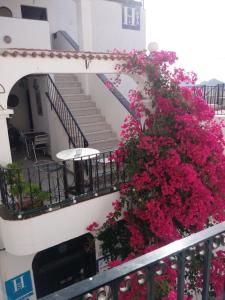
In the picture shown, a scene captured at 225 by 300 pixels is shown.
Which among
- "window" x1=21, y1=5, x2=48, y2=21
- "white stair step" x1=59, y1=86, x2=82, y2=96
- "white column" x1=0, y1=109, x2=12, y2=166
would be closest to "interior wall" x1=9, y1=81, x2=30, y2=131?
"white stair step" x1=59, y1=86, x2=82, y2=96

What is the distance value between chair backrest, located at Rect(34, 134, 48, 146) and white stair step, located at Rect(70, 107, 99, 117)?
4.40 ft

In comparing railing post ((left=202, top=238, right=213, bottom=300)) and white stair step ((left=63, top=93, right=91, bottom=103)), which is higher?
white stair step ((left=63, top=93, right=91, bottom=103))

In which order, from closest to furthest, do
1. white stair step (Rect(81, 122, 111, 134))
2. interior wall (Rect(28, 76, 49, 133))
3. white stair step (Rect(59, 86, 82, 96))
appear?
white stair step (Rect(81, 122, 111, 134))
interior wall (Rect(28, 76, 49, 133))
white stair step (Rect(59, 86, 82, 96))

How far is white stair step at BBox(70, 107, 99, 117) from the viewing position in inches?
346

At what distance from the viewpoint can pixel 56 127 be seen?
27.5ft

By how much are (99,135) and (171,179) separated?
14.4 feet

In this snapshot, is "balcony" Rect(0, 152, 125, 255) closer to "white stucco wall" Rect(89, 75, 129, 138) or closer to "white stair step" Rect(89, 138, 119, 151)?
"white stair step" Rect(89, 138, 119, 151)

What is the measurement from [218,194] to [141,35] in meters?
9.25

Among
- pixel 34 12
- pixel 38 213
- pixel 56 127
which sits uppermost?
pixel 34 12

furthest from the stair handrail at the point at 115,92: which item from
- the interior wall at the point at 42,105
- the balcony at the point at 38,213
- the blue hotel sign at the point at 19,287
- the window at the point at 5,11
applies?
the blue hotel sign at the point at 19,287

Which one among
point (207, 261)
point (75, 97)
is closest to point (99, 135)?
point (75, 97)

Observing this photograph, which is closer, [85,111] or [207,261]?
[207,261]

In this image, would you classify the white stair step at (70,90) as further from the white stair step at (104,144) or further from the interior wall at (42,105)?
the white stair step at (104,144)

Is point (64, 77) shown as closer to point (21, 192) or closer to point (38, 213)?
point (21, 192)
